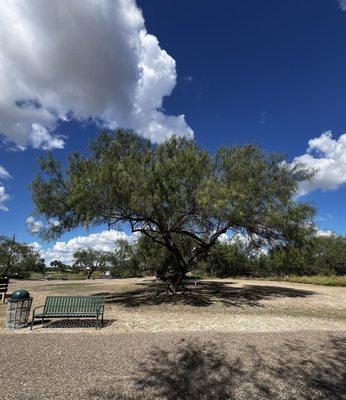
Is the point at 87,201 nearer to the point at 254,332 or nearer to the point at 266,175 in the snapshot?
the point at 254,332

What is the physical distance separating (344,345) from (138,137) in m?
12.1

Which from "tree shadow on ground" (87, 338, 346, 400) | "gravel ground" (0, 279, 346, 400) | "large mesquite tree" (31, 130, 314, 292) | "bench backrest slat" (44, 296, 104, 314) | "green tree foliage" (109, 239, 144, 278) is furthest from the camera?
"green tree foliage" (109, 239, 144, 278)

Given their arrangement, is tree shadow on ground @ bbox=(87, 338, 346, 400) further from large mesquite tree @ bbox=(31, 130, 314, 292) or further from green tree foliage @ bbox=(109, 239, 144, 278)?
green tree foliage @ bbox=(109, 239, 144, 278)

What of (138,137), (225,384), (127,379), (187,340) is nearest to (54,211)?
(138,137)

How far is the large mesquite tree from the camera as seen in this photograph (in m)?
13.0

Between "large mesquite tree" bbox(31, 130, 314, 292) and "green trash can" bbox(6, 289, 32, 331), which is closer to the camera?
"green trash can" bbox(6, 289, 32, 331)

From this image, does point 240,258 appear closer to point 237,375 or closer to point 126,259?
point 126,259

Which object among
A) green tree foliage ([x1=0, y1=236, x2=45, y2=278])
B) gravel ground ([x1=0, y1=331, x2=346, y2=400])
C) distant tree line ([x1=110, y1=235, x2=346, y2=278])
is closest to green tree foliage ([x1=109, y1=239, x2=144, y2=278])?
distant tree line ([x1=110, y1=235, x2=346, y2=278])

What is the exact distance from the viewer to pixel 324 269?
4988cm

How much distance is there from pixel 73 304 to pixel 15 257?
4420cm

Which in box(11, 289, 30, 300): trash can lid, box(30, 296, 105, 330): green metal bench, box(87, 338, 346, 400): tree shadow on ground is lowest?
box(87, 338, 346, 400): tree shadow on ground

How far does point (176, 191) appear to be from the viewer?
13.9 m

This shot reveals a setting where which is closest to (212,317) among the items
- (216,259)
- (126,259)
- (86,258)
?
(216,259)

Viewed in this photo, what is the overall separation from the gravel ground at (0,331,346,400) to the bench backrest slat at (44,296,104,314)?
69.3 inches
